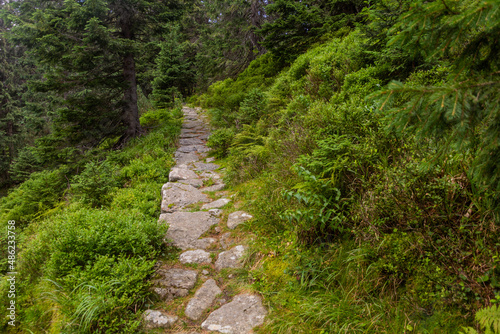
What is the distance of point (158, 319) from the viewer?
9.66 ft

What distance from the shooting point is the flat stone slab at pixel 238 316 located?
273 cm

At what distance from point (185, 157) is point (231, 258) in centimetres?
576

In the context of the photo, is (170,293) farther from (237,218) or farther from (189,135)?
(189,135)

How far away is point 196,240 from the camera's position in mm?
4562

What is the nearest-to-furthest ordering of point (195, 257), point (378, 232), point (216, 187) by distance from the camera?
point (378, 232) → point (195, 257) → point (216, 187)

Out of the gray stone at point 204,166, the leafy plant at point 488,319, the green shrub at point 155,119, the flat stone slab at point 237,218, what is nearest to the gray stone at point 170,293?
the flat stone slab at point 237,218

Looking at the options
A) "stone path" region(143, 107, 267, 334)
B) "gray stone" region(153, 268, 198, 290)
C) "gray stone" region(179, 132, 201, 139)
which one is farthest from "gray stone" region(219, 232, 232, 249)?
"gray stone" region(179, 132, 201, 139)

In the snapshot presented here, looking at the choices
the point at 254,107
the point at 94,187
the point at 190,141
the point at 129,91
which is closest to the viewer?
the point at 94,187

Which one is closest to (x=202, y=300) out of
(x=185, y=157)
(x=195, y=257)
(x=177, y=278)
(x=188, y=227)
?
(x=177, y=278)

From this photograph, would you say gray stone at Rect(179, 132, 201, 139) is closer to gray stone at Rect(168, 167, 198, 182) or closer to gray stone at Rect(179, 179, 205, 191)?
gray stone at Rect(168, 167, 198, 182)

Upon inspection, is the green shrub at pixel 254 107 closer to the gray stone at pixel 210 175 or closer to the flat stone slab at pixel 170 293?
the gray stone at pixel 210 175

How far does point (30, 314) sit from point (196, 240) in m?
2.40

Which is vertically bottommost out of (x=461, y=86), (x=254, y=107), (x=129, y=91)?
(x=254, y=107)

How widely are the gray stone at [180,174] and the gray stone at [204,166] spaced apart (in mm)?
418
